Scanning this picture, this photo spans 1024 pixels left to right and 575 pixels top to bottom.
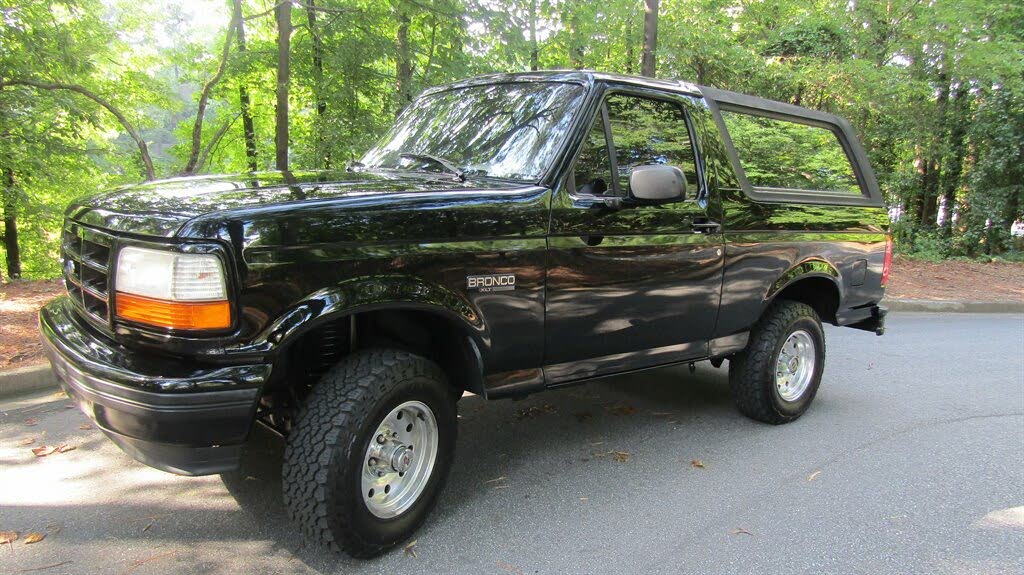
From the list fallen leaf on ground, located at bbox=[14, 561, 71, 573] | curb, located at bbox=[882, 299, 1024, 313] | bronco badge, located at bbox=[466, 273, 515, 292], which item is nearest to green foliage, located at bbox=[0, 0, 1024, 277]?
bronco badge, located at bbox=[466, 273, 515, 292]

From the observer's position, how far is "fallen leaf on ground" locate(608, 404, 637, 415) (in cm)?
454

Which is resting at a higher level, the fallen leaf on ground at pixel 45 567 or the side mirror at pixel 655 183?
the side mirror at pixel 655 183

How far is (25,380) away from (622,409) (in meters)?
4.28

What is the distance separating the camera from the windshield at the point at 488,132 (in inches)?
125

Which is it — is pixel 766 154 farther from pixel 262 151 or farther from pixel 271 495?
pixel 262 151

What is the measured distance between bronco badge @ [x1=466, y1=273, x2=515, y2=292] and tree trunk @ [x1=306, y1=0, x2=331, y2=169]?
9.27m

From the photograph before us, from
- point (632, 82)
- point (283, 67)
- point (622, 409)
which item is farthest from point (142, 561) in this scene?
point (283, 67)

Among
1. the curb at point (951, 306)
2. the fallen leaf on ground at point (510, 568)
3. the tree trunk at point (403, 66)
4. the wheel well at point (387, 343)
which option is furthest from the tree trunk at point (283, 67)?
the curb at point (951, 306)

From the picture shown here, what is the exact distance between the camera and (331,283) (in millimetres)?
2348

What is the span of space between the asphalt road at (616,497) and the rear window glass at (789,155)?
1690 mm

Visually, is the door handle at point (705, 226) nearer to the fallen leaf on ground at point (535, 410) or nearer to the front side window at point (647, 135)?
the front side window at point (647, 135)

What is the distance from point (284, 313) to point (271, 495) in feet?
4.23

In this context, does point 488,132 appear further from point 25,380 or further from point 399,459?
point 25,380

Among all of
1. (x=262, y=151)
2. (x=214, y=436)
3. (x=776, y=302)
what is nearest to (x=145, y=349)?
(x=214, y=436)
